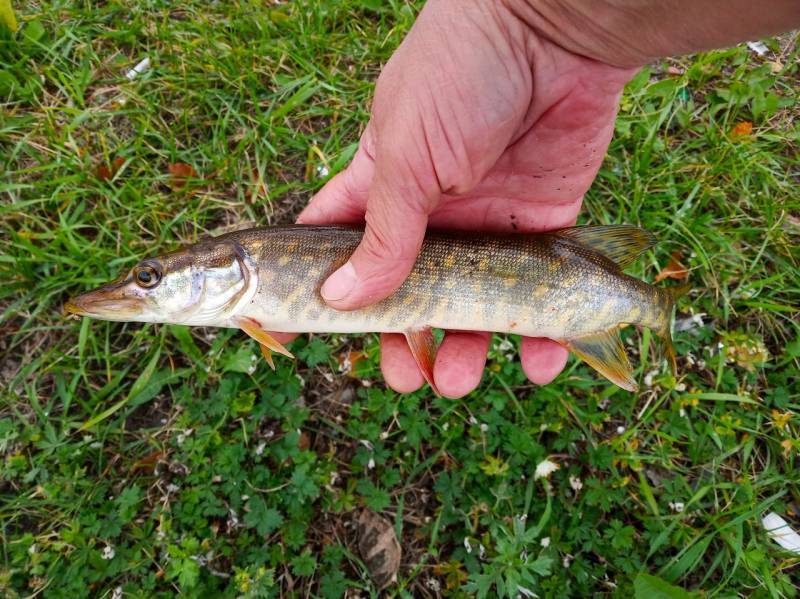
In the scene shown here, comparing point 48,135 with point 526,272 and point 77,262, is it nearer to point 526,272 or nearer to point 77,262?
point 77,262

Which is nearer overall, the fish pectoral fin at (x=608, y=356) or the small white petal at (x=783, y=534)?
the fish pectoral fin at (x=608, y=356)

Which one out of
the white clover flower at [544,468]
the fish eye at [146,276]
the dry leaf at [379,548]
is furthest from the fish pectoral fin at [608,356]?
the fish eye at [146,276]

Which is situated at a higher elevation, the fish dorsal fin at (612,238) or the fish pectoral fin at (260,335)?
the fish dorsal fin at (612,238)

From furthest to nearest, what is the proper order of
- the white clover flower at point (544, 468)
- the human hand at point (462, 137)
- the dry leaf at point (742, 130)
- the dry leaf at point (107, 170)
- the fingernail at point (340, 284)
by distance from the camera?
the dry leaf at point (742, 130) → the dry leaf at point (107, 170) → the white clover flower at point (544, 468) → the fingernail at point (340, 284) → the human hand at point (462, 137)

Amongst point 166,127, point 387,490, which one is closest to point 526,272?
point 387,490

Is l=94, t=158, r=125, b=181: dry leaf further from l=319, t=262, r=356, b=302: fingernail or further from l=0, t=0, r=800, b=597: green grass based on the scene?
l=319, t=262, r=356, b=302: fingernail

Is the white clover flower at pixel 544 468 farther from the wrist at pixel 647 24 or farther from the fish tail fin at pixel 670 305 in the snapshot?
the wrist at pixel 647 24

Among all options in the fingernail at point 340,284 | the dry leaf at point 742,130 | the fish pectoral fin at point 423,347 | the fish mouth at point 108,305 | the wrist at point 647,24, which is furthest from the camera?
the dry leaf at point 742,130
